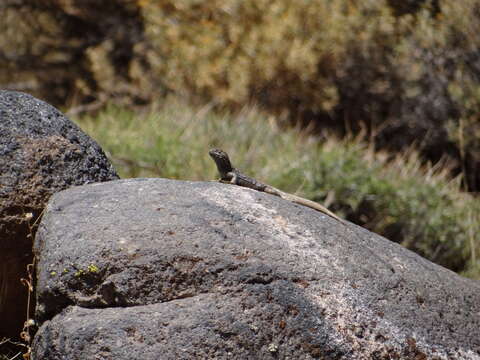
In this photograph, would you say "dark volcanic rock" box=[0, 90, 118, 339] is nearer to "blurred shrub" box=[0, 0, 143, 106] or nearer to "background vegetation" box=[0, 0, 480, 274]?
Result: "background vegetation" box=[0, 0, 480, 274]

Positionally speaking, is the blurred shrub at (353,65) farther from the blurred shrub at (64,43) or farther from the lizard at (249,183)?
the lizard at (249,183)

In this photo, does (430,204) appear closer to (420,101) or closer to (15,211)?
(420,101)

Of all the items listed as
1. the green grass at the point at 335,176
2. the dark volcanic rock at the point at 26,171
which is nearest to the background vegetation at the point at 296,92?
the green grass at the point at 335,176

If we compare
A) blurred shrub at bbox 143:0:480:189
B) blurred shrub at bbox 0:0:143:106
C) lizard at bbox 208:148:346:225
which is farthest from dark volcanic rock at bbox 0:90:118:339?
blurred shrub at bbox 0:0:143:106

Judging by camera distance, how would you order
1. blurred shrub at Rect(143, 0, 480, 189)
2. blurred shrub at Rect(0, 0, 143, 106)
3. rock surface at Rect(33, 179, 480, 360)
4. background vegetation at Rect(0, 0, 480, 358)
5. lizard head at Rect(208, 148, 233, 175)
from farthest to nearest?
blurred shrub at Rect(0, 0, 143, 106) → blurred shrub at Rect(143, 0, 480, 189) → background vegetation at Rect(0, 0, 480, 358) → lizard head at Rect(208, 148, 233, 175) → rock surface at Rect(33, 179, 480, 360)

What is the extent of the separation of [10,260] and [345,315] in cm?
192

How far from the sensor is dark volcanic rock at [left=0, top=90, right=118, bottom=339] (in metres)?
3.50

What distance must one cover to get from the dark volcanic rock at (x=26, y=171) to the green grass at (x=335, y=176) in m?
2.52

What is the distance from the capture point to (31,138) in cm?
363

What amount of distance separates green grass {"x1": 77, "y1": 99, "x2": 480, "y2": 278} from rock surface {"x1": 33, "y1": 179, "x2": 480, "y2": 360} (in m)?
3.06

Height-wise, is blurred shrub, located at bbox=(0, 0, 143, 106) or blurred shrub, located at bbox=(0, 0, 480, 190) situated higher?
blurred shrub, located at bbox=(0, 0, 480, 190)

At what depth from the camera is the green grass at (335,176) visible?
21.4 ft

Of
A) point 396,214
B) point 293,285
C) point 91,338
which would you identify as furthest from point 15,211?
point 396,214

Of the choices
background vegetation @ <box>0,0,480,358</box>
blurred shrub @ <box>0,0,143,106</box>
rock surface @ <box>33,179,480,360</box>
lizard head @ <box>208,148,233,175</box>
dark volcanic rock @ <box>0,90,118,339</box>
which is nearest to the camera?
rock surface @ <box>33,179,480,360</box>
